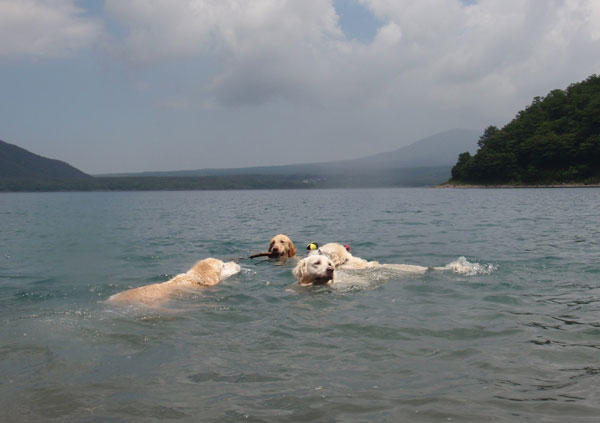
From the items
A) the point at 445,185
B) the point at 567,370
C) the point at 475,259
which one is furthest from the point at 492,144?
the point at 567,370

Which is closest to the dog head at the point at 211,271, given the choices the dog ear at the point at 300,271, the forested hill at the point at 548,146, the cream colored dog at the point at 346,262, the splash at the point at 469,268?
the dog ear at the point at 300,271

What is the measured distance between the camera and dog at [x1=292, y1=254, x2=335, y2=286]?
351 inches

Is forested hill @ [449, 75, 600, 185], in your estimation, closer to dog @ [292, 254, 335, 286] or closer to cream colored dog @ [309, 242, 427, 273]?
cream colored dog @ [309, 242, 427, 273]

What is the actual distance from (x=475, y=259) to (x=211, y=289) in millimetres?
7183

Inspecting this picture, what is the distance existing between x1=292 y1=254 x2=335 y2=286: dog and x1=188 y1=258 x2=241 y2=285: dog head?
1.84m

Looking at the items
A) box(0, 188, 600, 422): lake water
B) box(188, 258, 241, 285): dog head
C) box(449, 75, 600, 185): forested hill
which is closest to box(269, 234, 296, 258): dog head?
box(0, 188, 600, 422): lake water

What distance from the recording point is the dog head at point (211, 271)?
9484 millimetres

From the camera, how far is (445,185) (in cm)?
13438

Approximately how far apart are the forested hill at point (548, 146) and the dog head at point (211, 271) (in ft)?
340

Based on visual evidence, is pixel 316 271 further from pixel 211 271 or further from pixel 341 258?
pixel 211 271

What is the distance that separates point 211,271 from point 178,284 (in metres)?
1.20

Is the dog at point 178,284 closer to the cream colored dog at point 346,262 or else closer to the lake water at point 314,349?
the lake water at point 314,349

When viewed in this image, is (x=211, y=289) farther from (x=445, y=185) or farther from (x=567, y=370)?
(x=445, y=185)

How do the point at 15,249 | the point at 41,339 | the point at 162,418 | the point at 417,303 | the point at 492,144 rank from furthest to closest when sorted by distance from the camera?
the point at 492,144 → the point at 15,249 → the point at 417,303 → the point at 41,339 → the point at 162,418
